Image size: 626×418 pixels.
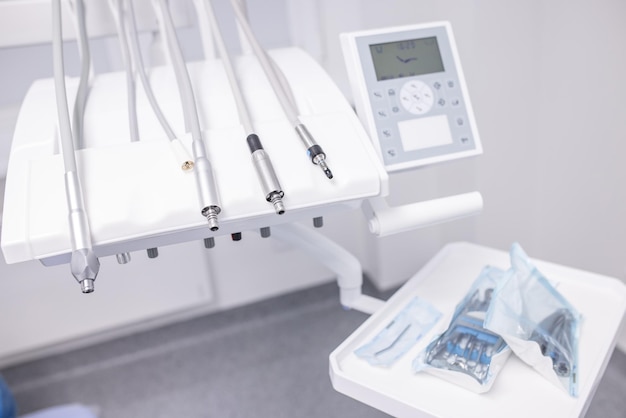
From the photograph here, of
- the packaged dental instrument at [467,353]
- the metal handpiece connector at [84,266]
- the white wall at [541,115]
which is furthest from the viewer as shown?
the white wall at [541,115]

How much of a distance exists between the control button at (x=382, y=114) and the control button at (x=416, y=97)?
1.1 inches

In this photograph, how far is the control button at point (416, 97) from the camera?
0.62 m

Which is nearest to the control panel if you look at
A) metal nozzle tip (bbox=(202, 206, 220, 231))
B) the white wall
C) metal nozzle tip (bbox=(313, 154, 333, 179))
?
metal nozzle tip (bbox=(313, 154, 333, 179))

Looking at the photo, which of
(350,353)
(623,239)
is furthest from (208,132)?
(623,239)

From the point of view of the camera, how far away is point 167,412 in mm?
1210

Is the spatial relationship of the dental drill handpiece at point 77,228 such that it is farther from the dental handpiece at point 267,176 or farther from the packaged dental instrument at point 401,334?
the packaged dental instrument at point 401,334

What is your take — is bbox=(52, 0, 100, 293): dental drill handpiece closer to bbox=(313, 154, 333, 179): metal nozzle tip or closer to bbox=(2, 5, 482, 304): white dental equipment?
bbox=(2, 5, 482, 304): white dental equipment

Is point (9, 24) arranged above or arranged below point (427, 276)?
above

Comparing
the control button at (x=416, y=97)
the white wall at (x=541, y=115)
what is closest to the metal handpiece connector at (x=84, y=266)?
the control button at (x=416, y=97)

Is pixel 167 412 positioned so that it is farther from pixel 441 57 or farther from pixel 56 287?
pixel 441 57

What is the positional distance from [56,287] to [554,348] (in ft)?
Result: 3.79

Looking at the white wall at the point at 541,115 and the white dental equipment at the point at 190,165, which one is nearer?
the white dental equipment at the point at 190,165

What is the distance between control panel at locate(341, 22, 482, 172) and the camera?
0.60 m

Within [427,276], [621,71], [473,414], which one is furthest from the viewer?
[621,71]
